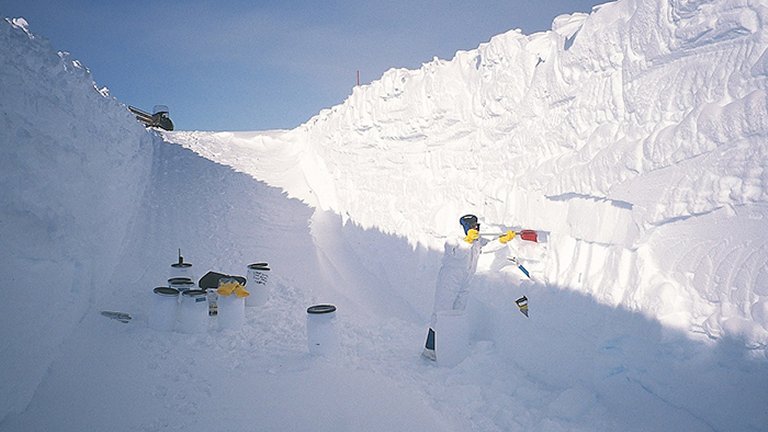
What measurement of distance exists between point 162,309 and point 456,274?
271 centimetres

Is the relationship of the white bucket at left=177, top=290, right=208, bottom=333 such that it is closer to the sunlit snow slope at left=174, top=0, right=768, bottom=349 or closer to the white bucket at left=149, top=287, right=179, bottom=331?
the white bucket at left=149, top=287, right=179, bottom=331

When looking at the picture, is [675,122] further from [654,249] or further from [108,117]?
[108,117]

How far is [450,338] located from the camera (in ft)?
14.0

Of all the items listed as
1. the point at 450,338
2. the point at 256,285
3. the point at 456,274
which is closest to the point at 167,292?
the point at 256,285

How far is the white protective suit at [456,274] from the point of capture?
455 cm

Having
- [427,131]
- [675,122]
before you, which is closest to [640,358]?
[675,122]

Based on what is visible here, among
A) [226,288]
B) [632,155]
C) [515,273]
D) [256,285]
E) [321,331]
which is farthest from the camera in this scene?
[256,285]

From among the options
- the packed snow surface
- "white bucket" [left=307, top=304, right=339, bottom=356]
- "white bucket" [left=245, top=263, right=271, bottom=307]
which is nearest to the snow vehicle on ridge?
the packed snow surface

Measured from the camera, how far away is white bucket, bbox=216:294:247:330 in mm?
4484

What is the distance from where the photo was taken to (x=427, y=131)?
7203mm

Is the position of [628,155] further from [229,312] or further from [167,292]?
[167,292]

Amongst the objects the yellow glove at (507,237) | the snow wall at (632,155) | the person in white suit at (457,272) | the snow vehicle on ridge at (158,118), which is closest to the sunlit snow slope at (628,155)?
the snow wall at (632,155)

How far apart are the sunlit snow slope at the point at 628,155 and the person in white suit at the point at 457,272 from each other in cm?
65

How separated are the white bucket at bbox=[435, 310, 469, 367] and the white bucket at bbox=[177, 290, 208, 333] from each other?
215 cm
